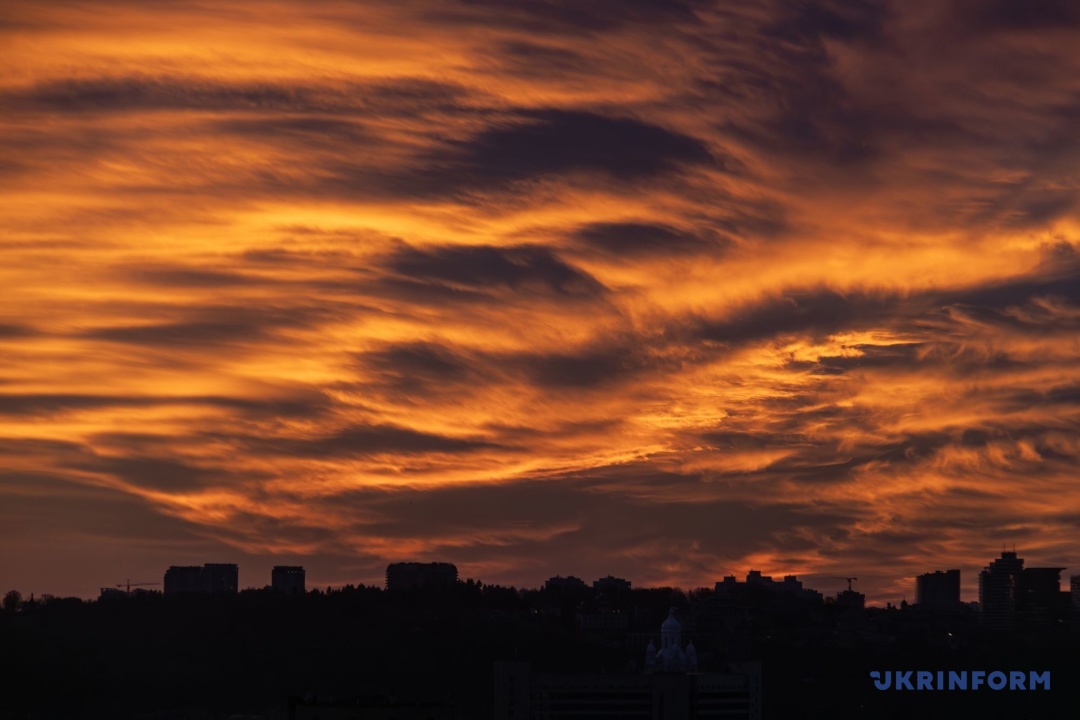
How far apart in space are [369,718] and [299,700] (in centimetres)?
427

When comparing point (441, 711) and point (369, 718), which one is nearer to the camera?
point (369, 718)

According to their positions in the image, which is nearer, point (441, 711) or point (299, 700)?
point (299, 700)

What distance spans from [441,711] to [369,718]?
39302mm

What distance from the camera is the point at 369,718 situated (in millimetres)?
134250

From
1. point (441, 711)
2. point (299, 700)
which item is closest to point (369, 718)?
point (299, 700)

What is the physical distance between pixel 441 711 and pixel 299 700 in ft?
127

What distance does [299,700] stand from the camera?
13550cm

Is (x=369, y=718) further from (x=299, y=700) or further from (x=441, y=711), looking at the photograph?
(x=441, y=711)

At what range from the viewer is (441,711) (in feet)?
568
